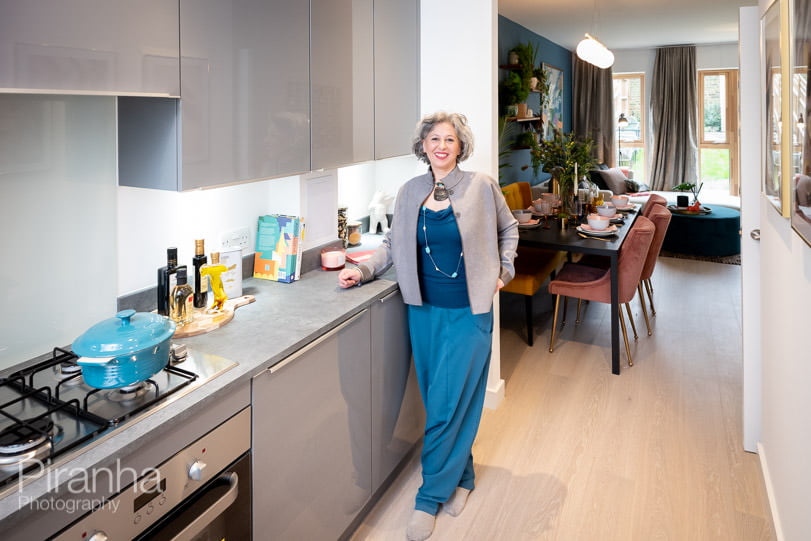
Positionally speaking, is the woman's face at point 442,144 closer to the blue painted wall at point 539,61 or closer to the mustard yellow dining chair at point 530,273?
the mustard yellow dining chair at point 530,273

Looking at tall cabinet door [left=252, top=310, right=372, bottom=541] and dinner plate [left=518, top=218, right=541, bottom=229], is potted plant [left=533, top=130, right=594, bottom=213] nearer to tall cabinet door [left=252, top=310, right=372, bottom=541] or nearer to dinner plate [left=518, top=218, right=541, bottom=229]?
dinner plate [left=518, top=218, right=541, bottom=229]

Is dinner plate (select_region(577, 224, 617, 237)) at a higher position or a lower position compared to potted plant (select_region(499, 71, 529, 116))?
lower

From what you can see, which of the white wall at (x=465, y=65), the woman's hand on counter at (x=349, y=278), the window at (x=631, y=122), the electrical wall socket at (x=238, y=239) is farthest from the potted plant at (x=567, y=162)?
the window at (x=631, y=122)

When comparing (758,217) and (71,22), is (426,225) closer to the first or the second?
(71,22)

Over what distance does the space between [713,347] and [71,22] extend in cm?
396

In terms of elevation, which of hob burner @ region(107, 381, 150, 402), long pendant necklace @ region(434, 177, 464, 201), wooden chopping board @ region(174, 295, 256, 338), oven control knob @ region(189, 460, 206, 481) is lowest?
oven control knob @ region(189, 460, 206, 481)

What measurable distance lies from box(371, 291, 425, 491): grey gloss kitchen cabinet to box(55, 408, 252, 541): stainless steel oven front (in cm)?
74

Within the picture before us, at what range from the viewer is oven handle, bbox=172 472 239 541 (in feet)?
4.20

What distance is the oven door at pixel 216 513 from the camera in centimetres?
126

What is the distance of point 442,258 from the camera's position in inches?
83.8

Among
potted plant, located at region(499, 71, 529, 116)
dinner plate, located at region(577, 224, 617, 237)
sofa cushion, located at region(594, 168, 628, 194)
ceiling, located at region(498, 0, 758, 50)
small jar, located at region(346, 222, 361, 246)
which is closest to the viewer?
small jar, located at region(346, 222, 361, 246)

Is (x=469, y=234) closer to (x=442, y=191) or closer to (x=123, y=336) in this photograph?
(x=442, y=191)

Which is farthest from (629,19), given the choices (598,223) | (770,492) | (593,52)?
(770,492)

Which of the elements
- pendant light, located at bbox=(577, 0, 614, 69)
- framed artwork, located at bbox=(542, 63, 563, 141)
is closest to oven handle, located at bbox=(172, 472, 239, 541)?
pendant light, located at bbox=(577, 0, 614, 69)
